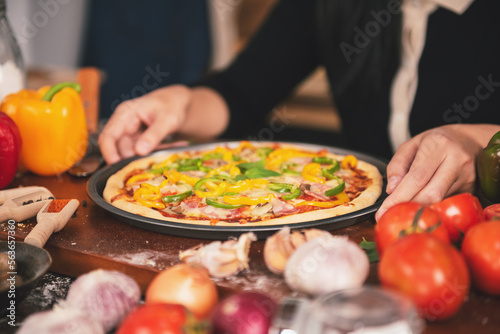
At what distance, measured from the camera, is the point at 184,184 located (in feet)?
5.62

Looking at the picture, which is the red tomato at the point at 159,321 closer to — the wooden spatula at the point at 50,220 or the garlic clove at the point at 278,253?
the garlic clove at the point at 278,253

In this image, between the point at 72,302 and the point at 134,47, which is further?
the point at 134,47

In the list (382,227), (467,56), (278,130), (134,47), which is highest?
(467,56)

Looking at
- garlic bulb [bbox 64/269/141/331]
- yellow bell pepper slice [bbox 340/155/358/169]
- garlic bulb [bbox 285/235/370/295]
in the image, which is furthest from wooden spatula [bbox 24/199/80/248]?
yellow bell pepper slice [bbox 340/155/358/169]

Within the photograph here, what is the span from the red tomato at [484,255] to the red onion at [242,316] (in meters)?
0.41

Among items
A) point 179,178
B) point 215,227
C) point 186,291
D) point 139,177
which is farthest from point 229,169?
point 186,291

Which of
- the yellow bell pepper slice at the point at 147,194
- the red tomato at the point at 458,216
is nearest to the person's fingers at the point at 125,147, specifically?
the yellow bell pepper slice at the point at 147,194

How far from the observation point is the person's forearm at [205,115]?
2.35 m

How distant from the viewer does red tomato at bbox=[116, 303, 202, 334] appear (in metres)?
0.78

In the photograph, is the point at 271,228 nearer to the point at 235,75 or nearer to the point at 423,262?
the point at 423,262

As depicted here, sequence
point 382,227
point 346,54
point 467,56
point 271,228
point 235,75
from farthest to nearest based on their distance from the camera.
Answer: point 235,75 < point 346,54 < point 467,56 < point 271,228 < point 382,227

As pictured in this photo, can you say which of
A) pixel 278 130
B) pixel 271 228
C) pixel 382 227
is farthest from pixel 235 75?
pixel 278 130

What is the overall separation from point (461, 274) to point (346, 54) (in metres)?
1.79

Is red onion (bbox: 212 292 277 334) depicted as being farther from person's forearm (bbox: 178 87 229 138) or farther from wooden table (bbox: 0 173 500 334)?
person's forearm (bbox: 178 87 229 138)
